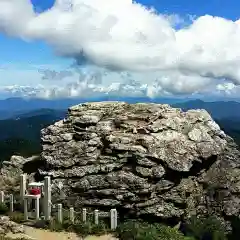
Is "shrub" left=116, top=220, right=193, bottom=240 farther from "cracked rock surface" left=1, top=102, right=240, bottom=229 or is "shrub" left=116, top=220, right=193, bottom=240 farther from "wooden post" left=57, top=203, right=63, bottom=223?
"wooden post" left=57, top=203, right=63, bottom=223

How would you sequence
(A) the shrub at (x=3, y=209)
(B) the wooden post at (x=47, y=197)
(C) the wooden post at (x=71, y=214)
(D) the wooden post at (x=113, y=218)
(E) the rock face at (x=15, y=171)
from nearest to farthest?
(D) the wooden post at (x=113, y=218) < (C) the wooden post at (x=71, y=214) < (B) the wooden post at (x=47, y=197) < (A) the shrub at (x=3, y=209) < (E) the rock face at (x=15, y=171)

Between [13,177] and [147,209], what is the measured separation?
11.6 m

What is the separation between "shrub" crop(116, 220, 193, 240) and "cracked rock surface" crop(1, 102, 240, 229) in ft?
7.33

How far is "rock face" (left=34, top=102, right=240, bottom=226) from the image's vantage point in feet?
109

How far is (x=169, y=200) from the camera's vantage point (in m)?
33.9

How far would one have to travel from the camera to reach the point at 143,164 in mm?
33438

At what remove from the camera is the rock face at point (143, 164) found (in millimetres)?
33250

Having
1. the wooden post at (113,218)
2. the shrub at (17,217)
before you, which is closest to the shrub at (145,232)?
the wooden post at (113,218)

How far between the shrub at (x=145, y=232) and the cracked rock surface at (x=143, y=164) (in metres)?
2.23

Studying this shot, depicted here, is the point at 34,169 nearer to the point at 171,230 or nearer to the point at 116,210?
Result: the point at 116,210

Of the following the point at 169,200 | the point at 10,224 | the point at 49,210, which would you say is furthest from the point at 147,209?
the point at 10,224

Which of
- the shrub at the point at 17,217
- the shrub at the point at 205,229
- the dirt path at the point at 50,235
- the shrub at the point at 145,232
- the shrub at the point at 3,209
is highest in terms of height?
the shrub at the point at 3,209

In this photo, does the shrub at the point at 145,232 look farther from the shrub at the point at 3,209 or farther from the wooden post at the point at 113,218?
the shrub at the point at 3,209

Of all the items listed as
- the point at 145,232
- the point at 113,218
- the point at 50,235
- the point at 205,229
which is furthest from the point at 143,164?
the point at 50,235
